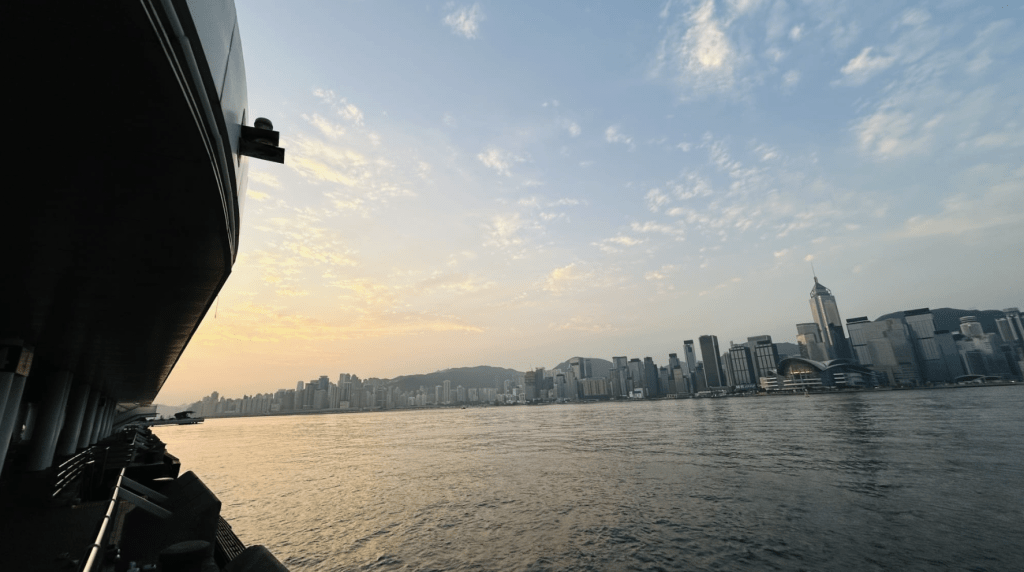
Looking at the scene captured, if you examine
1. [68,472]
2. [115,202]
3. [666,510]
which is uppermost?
[115,202]

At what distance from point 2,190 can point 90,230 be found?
177 cm

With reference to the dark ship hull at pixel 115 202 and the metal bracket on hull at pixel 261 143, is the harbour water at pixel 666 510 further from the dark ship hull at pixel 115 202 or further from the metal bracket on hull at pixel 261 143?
the metal bracket on hull at pixel 261 143

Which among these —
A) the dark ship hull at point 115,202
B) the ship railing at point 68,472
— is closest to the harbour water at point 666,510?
the dark ship hull at point 115,202

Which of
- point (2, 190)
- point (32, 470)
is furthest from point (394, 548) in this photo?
point (32, 470)

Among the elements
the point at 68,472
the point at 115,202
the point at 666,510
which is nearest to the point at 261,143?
Result: the point at 115,202

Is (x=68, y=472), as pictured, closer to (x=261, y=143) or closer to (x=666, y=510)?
(x=261, y=143)

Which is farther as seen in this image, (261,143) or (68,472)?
(68,472)

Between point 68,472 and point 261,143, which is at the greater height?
point 261,143

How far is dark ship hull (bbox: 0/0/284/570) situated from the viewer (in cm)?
443

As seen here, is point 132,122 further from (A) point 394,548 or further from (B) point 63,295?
(A) point 394,548

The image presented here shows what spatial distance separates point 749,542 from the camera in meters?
17.0

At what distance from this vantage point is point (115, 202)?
7309mm

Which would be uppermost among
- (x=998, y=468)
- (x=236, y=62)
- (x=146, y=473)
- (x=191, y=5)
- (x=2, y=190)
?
(x=236, y=62)

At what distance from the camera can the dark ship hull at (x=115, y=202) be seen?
4434 mm
